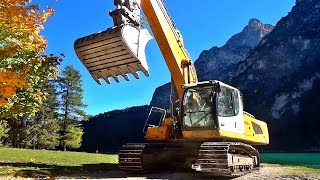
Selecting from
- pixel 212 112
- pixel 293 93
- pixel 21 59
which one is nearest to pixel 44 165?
pixel 21 59

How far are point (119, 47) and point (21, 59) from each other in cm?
994

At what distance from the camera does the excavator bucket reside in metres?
9.84

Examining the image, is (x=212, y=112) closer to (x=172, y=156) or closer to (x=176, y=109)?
(x=176, y=109)

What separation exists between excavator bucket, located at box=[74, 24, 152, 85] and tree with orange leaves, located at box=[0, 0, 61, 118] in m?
5.64

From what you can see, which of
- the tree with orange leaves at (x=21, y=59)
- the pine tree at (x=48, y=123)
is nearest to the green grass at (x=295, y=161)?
the tree with orange leaves at (x=21, y=59)

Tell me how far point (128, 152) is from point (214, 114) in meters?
3.82

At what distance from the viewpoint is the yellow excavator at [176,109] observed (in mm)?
10125

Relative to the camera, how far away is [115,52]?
33.1 ft

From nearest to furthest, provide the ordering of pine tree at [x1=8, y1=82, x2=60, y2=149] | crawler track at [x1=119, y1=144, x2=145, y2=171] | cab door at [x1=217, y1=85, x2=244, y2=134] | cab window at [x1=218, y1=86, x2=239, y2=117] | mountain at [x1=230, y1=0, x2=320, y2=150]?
cab door at [x1=217, y1=85, x2=244, y2=134] → cab window at [x1=218, y1=86, x2=239, y2=117] → crawler track at [x1=119, y1=144, x2=145, y2=171] → pine tree at [x1=8, y1=82, x2=60, y2=149] → mountain at [x1=230, y1=0, x2=320, y2=150]

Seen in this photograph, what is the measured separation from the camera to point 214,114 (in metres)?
Answer: 13.0

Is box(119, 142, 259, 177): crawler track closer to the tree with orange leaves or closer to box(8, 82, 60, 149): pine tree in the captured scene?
the tree with orange leaves

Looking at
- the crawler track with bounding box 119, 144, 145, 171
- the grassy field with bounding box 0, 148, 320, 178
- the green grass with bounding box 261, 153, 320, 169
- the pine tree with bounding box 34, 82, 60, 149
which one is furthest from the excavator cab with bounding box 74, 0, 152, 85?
the pine tree with bounding box 34, 82, 60, 149

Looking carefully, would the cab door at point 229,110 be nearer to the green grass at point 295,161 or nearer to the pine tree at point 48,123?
the green grass at point 295,161

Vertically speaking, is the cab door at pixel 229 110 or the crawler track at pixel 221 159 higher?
the cab door at pixel 229 110
